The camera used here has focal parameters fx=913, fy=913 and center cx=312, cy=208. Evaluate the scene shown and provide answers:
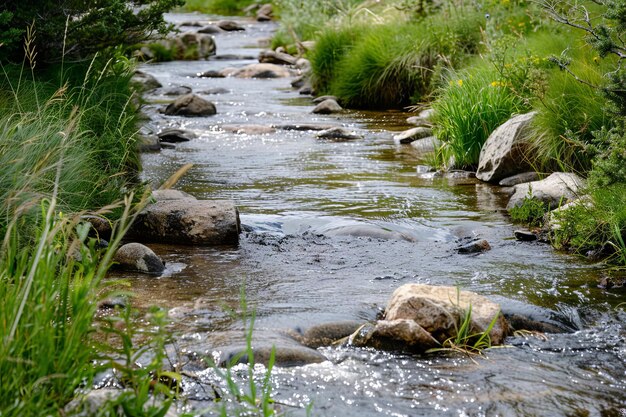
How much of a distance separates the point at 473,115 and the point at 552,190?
2.17 meters

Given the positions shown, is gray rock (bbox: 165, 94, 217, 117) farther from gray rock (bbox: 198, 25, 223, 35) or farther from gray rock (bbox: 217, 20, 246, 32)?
gray rock (bbox: 217, 20, 246, 32)

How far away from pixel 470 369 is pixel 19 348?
2.22 m

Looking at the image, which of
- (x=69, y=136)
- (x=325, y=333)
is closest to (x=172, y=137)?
(x=69, y=136)

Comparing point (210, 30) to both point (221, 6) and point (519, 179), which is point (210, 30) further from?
point (519, 179)

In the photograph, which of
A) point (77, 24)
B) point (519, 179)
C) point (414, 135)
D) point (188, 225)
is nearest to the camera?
point (188, 225)

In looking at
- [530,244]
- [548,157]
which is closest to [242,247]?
[530,244]

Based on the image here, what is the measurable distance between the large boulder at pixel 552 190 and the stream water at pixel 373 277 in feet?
0.86

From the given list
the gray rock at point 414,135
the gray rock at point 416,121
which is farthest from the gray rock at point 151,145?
the gray rock at point 416,121

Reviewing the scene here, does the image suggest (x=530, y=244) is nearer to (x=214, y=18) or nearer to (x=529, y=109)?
(x=529, y=109)

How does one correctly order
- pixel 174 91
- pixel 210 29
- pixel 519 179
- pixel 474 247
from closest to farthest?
1. pixel 474 247
2. pixel 519 179
3. pixel 174 91
4. pixel 210 29

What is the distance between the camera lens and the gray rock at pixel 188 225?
6.90 metres

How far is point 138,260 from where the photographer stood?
6035 mm

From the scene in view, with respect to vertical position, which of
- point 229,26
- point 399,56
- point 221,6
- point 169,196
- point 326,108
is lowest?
point 221,6

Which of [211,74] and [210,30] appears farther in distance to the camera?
[210,30]
